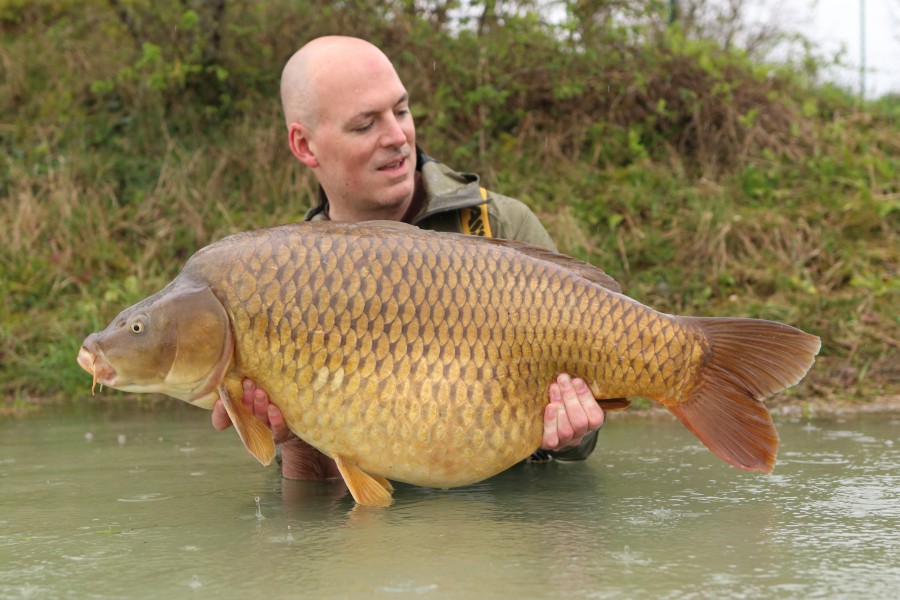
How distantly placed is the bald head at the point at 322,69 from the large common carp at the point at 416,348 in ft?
3.04

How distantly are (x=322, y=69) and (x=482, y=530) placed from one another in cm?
151

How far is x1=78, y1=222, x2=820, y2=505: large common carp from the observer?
1.89 m

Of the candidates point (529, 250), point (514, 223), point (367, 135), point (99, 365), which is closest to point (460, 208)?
point (514, 223)

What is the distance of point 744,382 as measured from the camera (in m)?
1.90

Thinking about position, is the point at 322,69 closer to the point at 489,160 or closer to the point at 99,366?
the point at 99,366

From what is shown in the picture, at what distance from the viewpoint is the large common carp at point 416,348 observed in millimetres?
1894

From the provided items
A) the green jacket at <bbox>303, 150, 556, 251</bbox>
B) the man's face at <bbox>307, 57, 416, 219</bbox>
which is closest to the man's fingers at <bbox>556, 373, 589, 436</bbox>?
the green jacket at <bbox>303, 150, 556, 251</bbox>

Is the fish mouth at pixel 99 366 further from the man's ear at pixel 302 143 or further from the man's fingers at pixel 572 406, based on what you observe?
the man's ear at pixel 302 143

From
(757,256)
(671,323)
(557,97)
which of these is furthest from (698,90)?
(671,323)

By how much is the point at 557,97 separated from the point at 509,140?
1.20 feet

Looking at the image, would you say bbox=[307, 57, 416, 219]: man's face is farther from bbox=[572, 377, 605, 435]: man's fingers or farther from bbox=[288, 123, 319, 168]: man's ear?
bbox=[572, 377, 605, 435]: man's fingers

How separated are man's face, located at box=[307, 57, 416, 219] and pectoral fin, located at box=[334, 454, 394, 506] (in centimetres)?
96

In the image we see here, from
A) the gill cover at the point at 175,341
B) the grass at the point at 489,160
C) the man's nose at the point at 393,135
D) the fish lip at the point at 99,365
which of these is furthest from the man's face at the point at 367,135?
the grass at the point at 489,160

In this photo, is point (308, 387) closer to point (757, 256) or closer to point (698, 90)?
point (757, 256)
